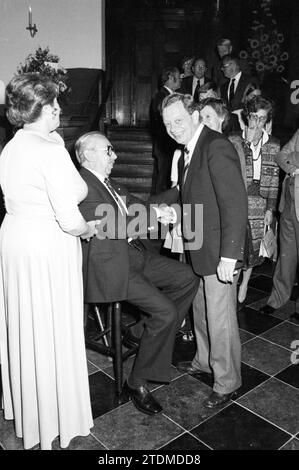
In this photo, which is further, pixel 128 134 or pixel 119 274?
pixel 128 134

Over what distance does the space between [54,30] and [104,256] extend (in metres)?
7.38

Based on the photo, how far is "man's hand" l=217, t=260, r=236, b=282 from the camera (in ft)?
7.39

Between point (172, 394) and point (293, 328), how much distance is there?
1409mm

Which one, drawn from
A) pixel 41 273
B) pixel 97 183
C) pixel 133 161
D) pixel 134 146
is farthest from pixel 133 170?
pixel 41 273

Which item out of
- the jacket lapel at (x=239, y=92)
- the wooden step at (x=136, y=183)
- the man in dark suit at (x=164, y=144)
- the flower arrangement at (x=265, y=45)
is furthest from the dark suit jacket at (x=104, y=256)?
the flower arrangement at (x=265, y=45)

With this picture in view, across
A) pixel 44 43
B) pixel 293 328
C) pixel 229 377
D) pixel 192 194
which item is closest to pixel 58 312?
pixel 192 194

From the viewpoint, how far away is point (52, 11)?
8188mm

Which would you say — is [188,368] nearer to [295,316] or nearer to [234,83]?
[295,316]

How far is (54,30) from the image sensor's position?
8.27 m

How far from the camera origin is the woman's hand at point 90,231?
2.14m

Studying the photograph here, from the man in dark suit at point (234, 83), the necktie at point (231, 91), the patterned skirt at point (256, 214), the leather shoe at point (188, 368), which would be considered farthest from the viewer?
the necktie at point (231, 91)

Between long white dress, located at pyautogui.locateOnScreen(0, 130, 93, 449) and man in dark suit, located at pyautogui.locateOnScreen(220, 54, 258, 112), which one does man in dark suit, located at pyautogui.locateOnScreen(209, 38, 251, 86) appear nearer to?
man in dark suit, located at pyautogui.locateOnScreen(220, 54, 258, 112)

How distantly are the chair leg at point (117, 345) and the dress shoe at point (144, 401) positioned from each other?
9cm

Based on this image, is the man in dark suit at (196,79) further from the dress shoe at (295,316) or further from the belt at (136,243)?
the belt at (136,243)
